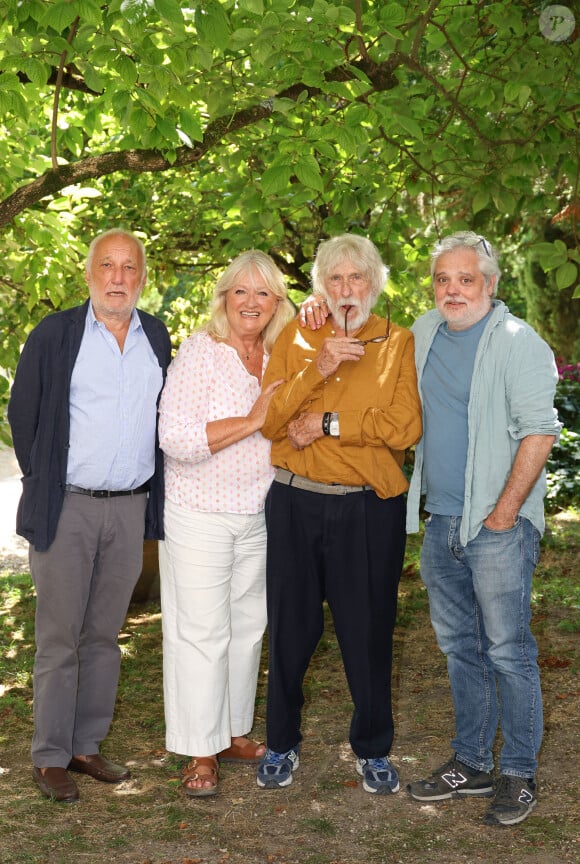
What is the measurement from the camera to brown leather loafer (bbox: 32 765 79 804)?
13.1 ft

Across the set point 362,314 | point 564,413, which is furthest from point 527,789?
point 564,413

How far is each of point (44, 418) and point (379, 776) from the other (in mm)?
1957

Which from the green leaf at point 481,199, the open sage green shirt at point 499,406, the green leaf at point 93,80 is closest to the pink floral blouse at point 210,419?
the open sage green shirt at point 499,406

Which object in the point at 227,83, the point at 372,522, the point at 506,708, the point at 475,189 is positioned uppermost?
the point at 227,83

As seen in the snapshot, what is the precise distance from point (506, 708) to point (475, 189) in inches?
127

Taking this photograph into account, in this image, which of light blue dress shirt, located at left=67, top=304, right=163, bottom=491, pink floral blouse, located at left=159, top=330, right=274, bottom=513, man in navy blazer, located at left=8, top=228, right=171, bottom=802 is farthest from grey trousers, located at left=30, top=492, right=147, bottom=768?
pink floral blouse, located at left=159, top=330, right=274, bottom=513

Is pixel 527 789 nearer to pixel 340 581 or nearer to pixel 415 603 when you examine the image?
pixel 340 581

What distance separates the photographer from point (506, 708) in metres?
3.79

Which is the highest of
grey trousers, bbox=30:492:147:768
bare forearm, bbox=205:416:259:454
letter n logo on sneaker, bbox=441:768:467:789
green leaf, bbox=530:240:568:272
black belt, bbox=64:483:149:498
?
green leaf, bbox=530:240:568:272

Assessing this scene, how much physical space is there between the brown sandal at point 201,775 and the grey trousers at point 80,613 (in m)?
0.46

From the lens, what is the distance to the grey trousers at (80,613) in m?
4.01

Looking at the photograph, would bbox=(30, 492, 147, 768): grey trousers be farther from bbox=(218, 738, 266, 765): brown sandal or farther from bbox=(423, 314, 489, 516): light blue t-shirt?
bbox=(423, 314, 489, 516): light blue t-shirt

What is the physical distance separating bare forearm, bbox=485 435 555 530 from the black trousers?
0.45 metres

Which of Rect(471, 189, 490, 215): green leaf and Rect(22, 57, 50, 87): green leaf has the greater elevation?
Rect(22, 57, 50, 87): green leaf
